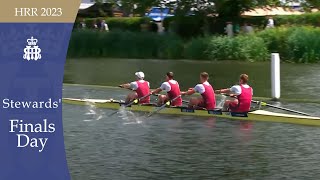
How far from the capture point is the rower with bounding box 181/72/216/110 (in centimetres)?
1545

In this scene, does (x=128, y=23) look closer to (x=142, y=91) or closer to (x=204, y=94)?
(x=142, y=91)

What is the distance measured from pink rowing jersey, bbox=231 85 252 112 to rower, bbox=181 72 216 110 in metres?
0.67

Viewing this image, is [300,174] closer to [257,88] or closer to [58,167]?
[58,167]

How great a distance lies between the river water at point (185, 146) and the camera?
33.9 feet

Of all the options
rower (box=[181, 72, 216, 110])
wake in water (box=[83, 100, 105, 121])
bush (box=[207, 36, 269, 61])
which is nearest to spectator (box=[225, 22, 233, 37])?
bush (box=[207, 36, 269, 61])

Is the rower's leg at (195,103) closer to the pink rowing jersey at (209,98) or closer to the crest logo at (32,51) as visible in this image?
the pink rowing jersey at (209,98)

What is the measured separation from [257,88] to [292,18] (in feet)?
56.0

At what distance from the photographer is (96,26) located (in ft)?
141

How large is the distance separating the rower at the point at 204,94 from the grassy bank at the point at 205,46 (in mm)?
15132

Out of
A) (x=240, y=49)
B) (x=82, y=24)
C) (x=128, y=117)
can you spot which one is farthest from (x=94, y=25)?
(x=128, y=117)

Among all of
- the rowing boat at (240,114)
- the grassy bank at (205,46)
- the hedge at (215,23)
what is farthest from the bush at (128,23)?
the rowing boat at (240,114)

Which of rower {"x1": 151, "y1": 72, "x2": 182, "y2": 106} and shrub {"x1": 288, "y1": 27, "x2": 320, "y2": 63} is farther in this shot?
shrub {"x1": 288, "y1": 27, "x2": 320, "y2": 63}

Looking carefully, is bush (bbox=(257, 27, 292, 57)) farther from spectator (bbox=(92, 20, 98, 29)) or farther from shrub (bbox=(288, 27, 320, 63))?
spectator (bbox=(92, 20, 98, 29))

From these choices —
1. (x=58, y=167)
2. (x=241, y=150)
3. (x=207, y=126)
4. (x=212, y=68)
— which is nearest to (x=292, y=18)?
(x=212, y=68)
